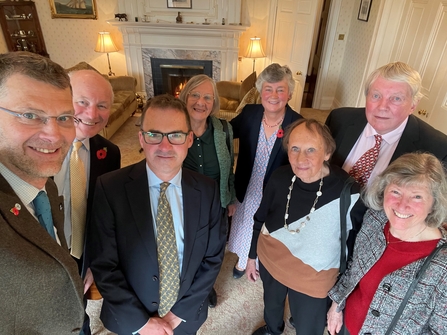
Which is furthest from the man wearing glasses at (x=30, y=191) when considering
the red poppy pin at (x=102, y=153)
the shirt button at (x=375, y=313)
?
the shirt button at (x=375, y=313)

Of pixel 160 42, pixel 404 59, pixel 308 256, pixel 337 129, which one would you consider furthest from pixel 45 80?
pixel 160 42

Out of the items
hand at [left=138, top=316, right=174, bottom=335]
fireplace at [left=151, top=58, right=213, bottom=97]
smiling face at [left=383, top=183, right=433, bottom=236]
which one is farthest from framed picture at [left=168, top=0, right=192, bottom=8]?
hand at [left=138, top=316, right=174, bottom=335]

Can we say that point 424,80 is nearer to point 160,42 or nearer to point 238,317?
point 238,317

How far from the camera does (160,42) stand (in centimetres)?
550

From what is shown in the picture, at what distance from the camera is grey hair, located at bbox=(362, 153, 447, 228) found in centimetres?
101

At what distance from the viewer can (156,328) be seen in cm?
126

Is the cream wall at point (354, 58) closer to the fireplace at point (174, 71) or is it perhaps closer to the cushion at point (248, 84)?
the cushion at point (248, 84)

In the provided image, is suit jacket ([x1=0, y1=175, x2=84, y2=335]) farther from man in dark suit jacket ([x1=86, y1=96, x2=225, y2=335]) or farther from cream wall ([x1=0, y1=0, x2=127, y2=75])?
cream wall ([x1=0, y1=0, x2=127, y2=75])

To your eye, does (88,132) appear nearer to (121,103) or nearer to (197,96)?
(197,96)

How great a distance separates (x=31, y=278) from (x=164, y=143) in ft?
2.11

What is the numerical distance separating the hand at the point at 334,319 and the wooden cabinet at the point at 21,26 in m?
6.48

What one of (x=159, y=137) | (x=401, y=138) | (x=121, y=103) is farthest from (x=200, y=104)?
(x=121, y=103)

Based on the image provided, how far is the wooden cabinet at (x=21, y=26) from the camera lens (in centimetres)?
491

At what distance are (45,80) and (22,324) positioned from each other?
26.9 inches
